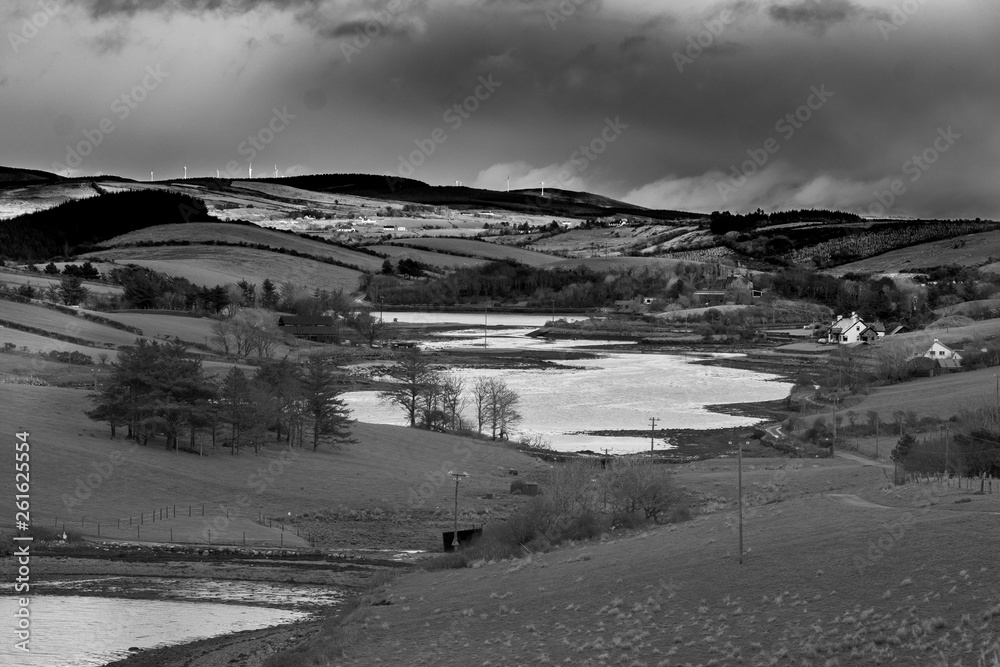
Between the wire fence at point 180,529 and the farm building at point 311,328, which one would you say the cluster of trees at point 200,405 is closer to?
the wire fence at point 180,529

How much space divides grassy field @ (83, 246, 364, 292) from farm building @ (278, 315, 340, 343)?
125 ft

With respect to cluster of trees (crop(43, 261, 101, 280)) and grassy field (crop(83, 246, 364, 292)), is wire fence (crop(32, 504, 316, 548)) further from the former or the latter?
grassy field (crop(83, 246, 364, 292))

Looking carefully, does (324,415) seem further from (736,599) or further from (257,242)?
(257,242)

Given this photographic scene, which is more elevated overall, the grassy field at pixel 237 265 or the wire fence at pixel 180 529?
the grassy field at pixel 237 265

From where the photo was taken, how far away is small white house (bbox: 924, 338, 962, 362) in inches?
3327

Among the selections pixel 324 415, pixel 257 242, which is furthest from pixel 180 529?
pixel 257 242

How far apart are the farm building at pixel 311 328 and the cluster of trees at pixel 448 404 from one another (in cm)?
4147

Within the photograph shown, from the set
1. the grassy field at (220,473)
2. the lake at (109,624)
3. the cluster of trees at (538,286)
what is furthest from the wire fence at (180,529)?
the cluster of trees at (538,286)

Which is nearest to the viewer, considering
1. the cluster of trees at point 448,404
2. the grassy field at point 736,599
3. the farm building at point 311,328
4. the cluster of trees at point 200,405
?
the grassy field at point 736,599

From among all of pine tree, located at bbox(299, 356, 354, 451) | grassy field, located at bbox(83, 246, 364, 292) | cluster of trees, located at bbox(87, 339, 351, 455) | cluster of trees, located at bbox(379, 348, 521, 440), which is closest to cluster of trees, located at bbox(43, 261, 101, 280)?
grassy field, located at bbox(83, 246, 364, 292)

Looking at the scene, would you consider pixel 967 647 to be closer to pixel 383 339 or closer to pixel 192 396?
pixel 192 396

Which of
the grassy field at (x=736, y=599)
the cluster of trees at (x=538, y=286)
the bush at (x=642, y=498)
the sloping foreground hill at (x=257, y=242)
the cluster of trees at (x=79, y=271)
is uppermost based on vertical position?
the sloping foreground hill at (x=257, y=242)

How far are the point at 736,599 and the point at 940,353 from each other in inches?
2646

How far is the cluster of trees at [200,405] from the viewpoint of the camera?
49.0 metres
